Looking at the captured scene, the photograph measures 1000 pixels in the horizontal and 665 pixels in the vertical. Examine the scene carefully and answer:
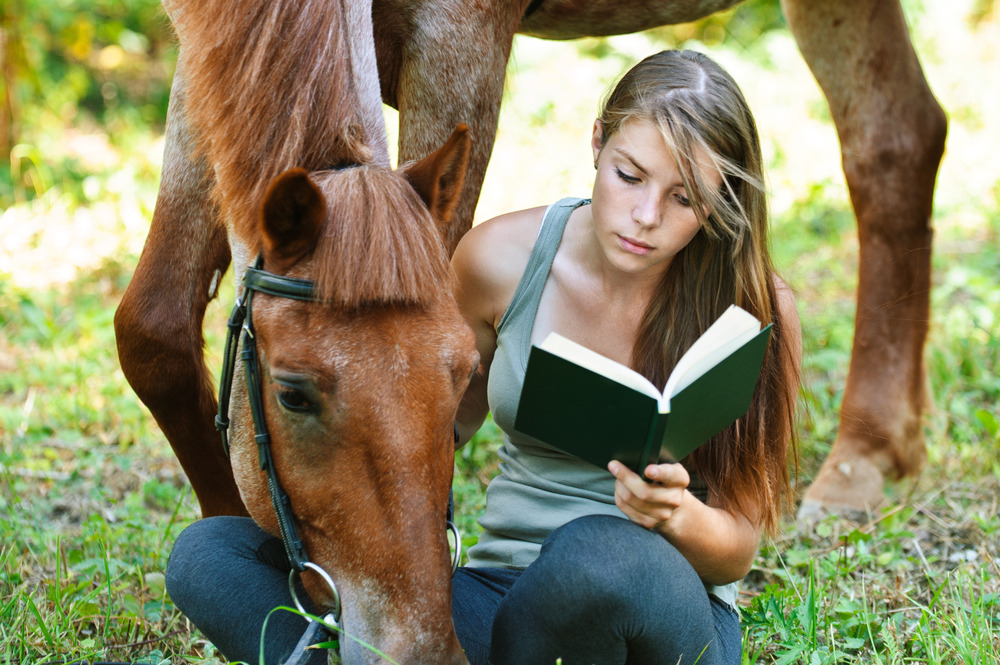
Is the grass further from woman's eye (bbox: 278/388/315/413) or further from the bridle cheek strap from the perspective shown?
woman's eye (bbox: 278/388/315/413)

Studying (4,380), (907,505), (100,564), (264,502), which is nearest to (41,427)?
(4,380)

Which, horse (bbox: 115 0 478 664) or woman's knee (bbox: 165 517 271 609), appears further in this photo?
woman's knee (bbox: 165 517 271 609)

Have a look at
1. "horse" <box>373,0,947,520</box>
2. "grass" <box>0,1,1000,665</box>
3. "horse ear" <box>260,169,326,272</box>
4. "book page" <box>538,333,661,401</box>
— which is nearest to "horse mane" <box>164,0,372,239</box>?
"horse ear" <box>260,169,326,272</box>

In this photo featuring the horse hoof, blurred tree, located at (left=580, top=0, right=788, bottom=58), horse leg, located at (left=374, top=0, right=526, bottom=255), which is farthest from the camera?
blurred tree, located at (left=580, top=0, right=788, bottom=58)

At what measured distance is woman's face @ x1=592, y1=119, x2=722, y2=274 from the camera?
69.6 inches

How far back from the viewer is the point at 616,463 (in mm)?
1585

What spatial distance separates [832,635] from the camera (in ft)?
6.50

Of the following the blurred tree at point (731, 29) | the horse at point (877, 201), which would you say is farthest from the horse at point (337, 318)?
the blurred tree at point (731, 29)

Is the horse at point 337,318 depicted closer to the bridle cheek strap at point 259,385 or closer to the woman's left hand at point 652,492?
the bridle cheek strap at point 259,385

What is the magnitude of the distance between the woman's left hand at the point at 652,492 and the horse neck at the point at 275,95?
2.58 ft

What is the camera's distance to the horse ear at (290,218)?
1.51 meters

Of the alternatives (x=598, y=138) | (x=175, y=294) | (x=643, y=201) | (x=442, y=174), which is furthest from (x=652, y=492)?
(x=175, y=294)

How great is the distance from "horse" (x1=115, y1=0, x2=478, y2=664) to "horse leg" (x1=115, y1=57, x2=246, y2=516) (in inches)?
17.7

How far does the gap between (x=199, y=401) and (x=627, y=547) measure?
4.48 feet
